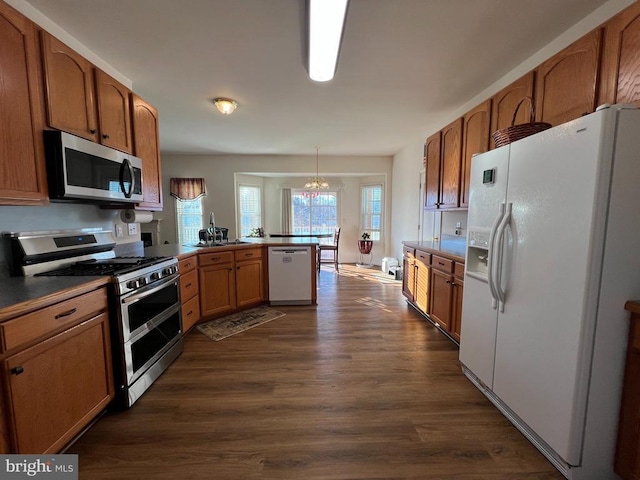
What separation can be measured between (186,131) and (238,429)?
428 cm

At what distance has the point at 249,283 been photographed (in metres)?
3.58

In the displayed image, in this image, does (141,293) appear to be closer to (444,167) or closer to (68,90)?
(68,90)

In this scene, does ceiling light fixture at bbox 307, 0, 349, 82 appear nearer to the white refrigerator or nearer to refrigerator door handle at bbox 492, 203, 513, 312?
the white refrigerator

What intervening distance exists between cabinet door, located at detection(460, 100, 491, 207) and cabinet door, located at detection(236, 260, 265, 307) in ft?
8.46

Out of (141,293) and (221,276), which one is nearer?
(141,293)

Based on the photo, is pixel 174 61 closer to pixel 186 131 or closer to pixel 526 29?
pixel 186 131

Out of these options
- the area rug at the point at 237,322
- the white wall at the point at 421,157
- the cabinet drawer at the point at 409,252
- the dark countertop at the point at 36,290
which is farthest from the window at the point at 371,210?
the dark countertop at the point at 36,290

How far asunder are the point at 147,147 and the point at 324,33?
78.8 inches

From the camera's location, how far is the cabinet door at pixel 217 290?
3.09m

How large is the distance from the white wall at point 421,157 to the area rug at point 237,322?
2.62 meters

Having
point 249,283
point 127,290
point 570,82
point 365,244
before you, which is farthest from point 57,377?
point 365,244

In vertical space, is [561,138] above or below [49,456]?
above

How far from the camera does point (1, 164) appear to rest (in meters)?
1.41

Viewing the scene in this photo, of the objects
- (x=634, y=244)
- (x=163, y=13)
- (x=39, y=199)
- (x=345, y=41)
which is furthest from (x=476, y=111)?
(x=39, y=199)
